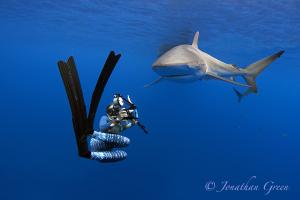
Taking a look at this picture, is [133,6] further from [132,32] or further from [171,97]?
[171,97]

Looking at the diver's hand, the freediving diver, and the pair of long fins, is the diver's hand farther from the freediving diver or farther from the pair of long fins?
the pair of long fins

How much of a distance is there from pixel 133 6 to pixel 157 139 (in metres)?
10.3

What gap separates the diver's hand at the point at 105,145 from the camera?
3.13m

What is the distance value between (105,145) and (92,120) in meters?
0.41

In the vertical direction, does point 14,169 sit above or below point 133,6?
below

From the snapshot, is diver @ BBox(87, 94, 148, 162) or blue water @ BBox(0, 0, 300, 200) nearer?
diver @ BBox(87, 94, 148, 162)

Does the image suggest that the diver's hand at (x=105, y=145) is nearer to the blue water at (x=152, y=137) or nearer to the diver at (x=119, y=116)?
the diver at (x=119, y=116)

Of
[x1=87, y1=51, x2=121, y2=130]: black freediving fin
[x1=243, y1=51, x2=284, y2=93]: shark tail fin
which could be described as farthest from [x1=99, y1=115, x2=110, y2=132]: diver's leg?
[x1=243, y1=51, x2=284, y2=93]: shark tail fin

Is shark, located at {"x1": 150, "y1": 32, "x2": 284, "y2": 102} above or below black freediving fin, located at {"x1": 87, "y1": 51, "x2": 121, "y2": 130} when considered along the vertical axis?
below

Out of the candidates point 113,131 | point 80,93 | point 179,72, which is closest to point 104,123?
point 113,131

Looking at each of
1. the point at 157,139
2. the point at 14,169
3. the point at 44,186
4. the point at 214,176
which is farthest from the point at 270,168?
the point at 14,169

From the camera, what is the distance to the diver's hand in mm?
3134

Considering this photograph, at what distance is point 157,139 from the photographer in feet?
71.7

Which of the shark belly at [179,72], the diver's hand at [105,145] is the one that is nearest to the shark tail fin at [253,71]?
the shark belly at [179,72]
